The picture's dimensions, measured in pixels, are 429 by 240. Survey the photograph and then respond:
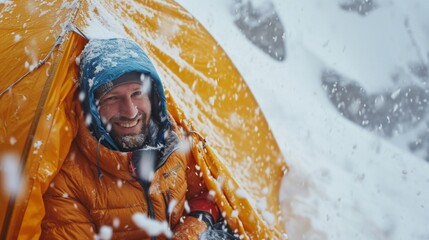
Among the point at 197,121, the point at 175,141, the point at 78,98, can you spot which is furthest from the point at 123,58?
the point at 197,121

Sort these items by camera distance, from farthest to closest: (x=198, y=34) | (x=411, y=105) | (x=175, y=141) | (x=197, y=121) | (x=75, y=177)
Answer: (x=411, y=105) < (x=198, y=34) < (x=197, y=121) < (x=175, y=141) < (x=75, y=177)

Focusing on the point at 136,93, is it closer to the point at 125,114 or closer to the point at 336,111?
the point at 125,114

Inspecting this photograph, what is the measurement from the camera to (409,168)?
488cm

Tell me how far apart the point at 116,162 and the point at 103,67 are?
45 centimetres

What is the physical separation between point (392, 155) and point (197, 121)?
2903 mm

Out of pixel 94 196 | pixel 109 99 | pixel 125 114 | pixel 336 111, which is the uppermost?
pixel 109 99

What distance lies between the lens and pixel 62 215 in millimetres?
2055

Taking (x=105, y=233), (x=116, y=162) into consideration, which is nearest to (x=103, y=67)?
(x=116, y=162)

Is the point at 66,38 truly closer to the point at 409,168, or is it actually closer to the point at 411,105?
the point at 409,168

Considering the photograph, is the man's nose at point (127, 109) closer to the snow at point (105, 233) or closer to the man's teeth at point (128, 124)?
the man's teeth at point (128, 124)

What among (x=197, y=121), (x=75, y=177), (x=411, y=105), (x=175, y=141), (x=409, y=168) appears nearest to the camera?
(x=75, y=177)

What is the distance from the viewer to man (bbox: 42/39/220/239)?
211 centimetres

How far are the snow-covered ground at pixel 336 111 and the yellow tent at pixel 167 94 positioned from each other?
21.9 inches

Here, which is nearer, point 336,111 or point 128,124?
point 128,124
